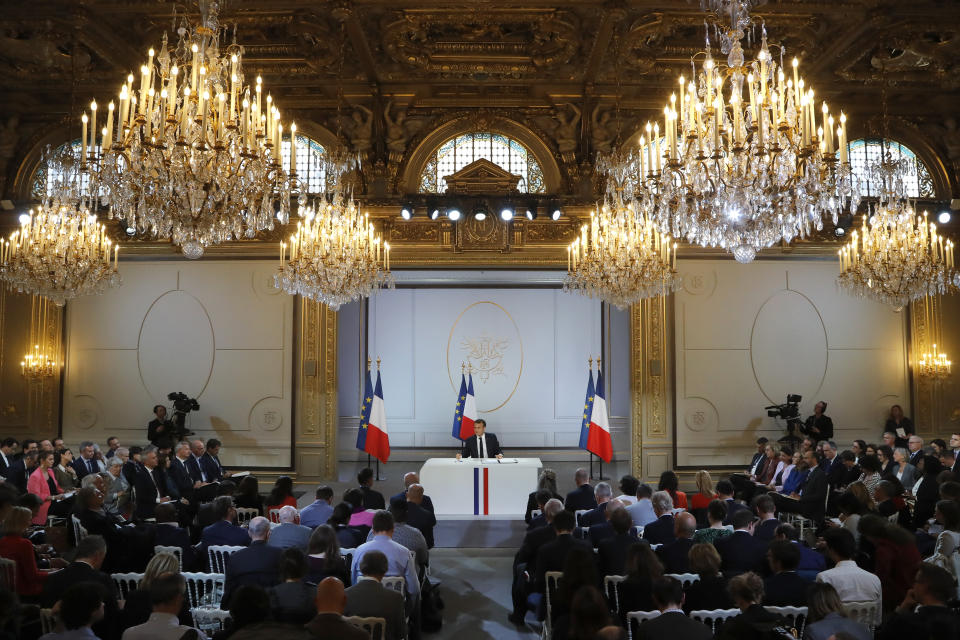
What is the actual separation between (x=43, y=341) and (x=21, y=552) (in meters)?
9.46

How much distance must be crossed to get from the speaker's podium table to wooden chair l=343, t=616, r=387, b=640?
19.9ft

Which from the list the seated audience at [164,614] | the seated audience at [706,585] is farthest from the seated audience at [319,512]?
the seated audience at [706,585]

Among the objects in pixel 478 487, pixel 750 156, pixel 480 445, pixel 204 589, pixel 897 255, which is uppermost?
pixel 750 156

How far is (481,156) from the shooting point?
13.4 meters

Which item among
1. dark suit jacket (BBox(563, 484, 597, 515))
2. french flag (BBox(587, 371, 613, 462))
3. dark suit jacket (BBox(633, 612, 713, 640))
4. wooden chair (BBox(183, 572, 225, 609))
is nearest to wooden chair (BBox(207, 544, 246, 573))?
wooden chair (BBox(183, 572, 225, 609))

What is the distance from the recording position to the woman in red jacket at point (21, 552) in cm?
504

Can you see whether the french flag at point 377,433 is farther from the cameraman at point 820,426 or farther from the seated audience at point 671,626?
the seated audience at point 671,626

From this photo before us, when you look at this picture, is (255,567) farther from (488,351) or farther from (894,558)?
(488,351)

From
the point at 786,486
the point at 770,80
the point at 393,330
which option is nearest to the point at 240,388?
the point at 393,330

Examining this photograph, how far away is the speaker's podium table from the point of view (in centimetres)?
1010

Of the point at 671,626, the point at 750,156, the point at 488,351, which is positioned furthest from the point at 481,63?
the point at 671,626

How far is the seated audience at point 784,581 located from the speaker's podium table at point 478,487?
5.91m

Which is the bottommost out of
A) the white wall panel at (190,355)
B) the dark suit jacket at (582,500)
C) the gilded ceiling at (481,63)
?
the dark suit jacket at (582,500)

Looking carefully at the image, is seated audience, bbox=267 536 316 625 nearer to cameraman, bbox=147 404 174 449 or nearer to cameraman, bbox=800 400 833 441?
cameraman, bbox=147 404 174 449
